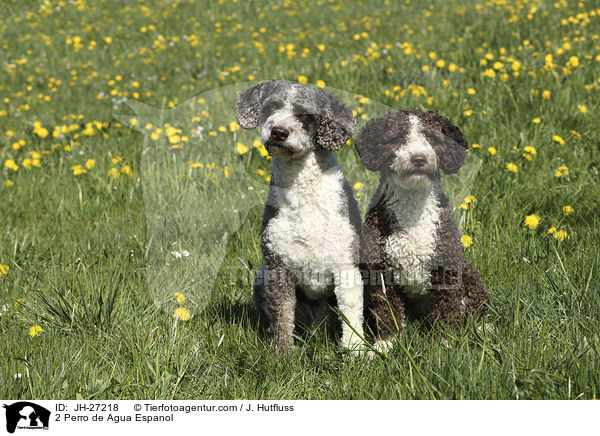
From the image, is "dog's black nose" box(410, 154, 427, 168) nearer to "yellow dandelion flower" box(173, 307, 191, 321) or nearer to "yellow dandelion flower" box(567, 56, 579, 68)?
"yellow dandelion flower" box(173, 307, 191, 321)

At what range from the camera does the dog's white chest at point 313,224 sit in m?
2.98

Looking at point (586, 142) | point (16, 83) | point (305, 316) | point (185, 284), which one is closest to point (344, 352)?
point (305, 316)

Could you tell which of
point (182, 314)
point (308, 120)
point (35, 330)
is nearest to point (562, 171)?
point (308, 120)

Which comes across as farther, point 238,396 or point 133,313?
point 133,313

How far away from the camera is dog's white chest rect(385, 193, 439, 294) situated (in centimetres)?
306

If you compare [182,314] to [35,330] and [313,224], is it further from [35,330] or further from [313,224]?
[313,224]

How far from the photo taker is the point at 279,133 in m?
2.69

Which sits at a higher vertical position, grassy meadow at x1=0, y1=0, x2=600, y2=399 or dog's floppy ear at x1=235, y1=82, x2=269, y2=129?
dog's floppy ear at x1=235, y1=82, x2=269, y2=129

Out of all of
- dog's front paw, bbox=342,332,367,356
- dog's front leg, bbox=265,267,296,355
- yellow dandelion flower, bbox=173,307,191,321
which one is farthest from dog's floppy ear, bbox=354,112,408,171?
yellow dandelion flower, bbox=173,307,191,321

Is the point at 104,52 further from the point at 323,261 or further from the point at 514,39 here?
the point at 323,261

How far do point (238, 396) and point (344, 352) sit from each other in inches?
23.1

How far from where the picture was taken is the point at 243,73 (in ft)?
27.2
